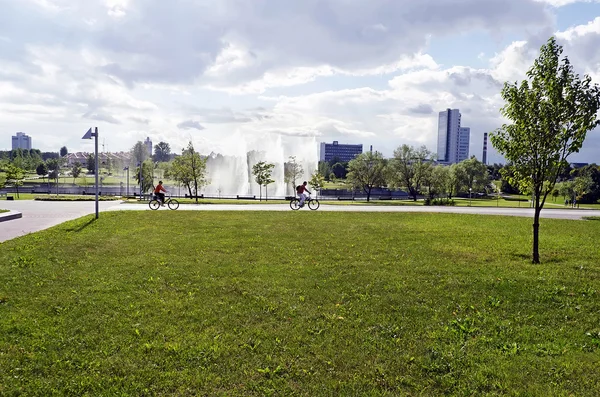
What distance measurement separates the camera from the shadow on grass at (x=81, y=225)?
15933mm

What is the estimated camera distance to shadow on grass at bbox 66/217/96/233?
15.9m

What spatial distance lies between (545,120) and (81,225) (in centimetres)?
1700

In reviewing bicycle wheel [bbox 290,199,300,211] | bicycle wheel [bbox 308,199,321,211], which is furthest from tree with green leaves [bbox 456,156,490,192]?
bicycle wheel [bbox 290,199,300,211]

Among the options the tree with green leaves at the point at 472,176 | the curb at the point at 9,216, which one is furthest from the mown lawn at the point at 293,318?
the tree with green leaves at the point at 472,176

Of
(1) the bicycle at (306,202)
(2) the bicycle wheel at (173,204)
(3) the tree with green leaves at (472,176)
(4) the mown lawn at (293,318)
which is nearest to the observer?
(4) the mown lawn at (293,318)

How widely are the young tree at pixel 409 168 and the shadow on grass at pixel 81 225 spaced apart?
63.6m

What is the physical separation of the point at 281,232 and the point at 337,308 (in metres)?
8.78

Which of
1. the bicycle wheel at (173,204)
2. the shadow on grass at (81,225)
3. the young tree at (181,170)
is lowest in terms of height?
the shadow on grass at (81,225)

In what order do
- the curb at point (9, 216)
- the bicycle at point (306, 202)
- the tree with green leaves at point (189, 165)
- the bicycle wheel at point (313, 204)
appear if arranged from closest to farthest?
1. the curb at point (9, 216)
2. the bicycle at point (306, 202)
3. the bicycle wheel at point (313, 204)
4. the tree with green leaves at point (189, 165)

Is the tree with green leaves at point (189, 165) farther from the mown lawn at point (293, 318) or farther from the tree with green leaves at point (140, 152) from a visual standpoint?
the mown lawn at point (293, 318)

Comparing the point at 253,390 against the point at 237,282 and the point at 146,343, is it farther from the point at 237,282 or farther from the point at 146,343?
the point at 237,282

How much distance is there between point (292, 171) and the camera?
7969cm

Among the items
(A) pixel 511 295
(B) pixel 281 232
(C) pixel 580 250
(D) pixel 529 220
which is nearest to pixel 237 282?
(A) pixel 511 295

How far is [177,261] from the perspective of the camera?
37.0ft
